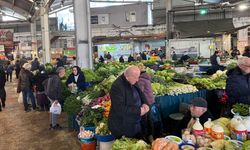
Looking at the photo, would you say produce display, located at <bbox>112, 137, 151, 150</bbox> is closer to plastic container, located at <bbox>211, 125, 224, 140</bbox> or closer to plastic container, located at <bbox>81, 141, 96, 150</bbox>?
plastic container, located at <bbox>211, 125, 224, 140</bbox>

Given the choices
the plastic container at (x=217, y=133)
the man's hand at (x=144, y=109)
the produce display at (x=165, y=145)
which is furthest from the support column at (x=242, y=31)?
the produce display at (x=165, y=145)

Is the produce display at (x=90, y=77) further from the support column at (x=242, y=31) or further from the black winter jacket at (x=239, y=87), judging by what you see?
the support column at (x=242, y=31)

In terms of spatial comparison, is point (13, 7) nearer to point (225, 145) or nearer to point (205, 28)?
point (205, 28)

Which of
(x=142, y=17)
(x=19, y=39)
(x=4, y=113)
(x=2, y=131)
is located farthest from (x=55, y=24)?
(x=2, y=131)

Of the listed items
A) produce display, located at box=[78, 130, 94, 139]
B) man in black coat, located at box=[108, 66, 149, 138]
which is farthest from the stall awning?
man in black coat, located at box=[108, 66, 149, 138]

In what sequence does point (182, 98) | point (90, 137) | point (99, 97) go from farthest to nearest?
point (182, 98), point (99, 97), point (90, 137)

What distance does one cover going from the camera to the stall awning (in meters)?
14.2

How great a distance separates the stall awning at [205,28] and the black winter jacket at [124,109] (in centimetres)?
1161

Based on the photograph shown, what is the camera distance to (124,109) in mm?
3525

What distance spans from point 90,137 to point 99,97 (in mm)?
1377

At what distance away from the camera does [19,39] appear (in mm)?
28500

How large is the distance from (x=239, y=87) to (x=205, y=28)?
448 inches

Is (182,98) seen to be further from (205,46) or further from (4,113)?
(205,46)

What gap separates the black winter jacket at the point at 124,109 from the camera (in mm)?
3529
